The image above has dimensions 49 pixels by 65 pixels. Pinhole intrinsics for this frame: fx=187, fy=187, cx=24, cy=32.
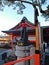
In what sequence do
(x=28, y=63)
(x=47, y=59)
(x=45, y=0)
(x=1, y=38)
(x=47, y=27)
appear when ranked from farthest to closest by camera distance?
1. (x=1, y=38)
2. (x=47, y=27)
3. (x=45, y=0)
4. (x=47, y=59)
5. (x=28, y=63)

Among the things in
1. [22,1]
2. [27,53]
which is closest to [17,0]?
[22,1]

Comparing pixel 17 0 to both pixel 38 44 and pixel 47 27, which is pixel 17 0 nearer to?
pixel 38 44

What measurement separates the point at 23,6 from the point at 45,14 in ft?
4.14

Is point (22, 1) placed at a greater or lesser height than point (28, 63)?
greater

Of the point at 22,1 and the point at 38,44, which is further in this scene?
the point at 22,1

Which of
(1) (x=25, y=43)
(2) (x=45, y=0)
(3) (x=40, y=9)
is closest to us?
(1) (x=25, y=43)

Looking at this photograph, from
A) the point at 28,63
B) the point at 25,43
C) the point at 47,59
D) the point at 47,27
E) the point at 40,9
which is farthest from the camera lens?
the point at 47,27

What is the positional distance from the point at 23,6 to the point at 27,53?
162 inches

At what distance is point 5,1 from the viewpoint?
950 centimetres

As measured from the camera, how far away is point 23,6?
1009 cm

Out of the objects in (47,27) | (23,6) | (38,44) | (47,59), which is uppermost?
(23,6)

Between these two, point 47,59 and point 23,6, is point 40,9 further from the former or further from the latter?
point 47,59

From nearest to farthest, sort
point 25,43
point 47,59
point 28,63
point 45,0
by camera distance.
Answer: point 28,63 → point 25,43 → point 47,59 → point 45,0

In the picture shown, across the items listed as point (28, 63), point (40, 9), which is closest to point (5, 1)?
point (40, 9)
